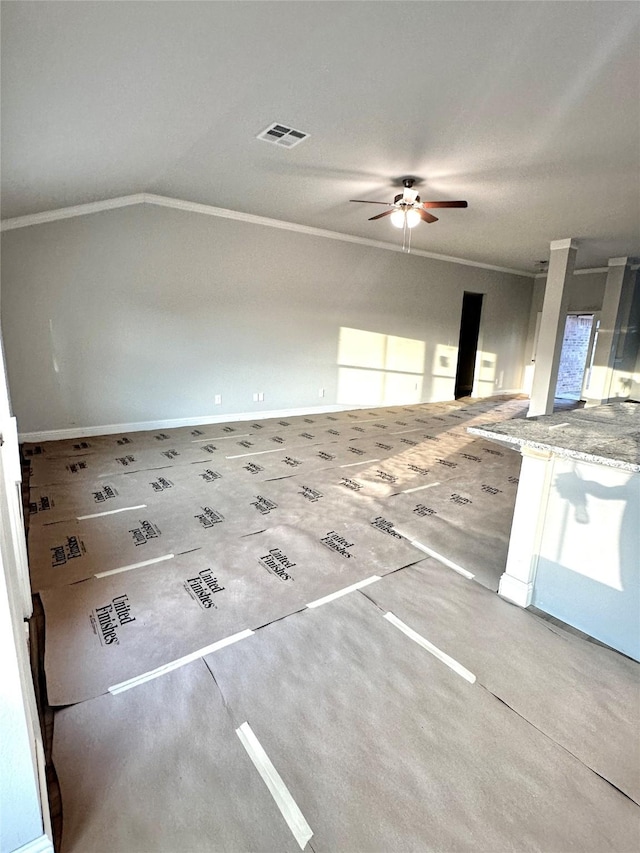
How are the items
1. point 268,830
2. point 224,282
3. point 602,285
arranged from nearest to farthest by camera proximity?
1. point 268,830
2. point 224,282
3. point 602,285

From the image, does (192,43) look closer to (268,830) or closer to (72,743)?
(72,743)

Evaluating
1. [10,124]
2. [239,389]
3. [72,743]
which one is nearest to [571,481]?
[72,743]

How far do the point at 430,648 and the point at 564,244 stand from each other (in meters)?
6.61

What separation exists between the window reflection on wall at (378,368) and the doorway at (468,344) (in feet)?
5.39

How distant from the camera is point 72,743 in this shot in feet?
4.71

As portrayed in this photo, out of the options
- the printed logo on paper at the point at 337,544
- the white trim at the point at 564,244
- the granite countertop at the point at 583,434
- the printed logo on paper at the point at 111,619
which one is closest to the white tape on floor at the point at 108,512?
the printed logo on paper at the point at 111,619

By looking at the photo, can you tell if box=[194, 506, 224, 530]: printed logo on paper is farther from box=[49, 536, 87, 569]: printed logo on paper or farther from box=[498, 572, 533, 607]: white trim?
box=[498, 572, 533, 607]: white trim

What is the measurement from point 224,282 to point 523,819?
5.70m

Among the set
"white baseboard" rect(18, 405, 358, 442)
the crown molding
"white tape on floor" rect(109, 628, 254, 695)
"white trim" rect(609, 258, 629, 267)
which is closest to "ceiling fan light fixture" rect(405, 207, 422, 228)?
the crown molding

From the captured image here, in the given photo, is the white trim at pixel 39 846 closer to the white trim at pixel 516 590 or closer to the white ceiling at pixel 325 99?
A: the white trim at pixel 516 590

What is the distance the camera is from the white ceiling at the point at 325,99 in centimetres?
176

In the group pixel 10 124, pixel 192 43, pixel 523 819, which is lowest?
pixel 523 819

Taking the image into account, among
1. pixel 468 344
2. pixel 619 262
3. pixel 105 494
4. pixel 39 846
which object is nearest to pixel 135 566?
pixel 105 494

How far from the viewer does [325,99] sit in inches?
99.5
